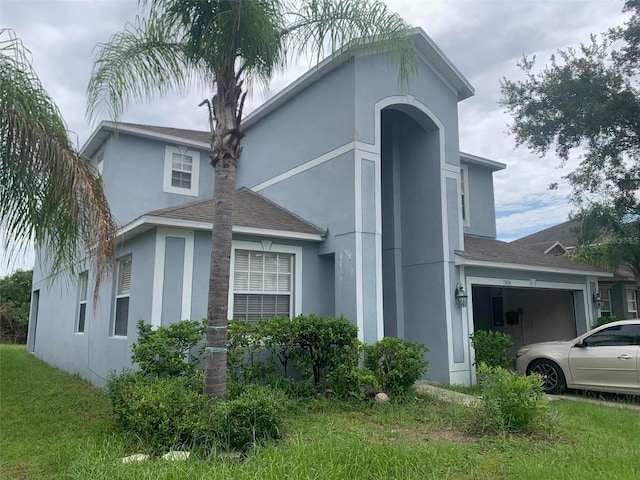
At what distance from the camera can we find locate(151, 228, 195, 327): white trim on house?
27.8 ft

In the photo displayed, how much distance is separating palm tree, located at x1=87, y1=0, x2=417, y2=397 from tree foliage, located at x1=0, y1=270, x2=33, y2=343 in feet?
83.5

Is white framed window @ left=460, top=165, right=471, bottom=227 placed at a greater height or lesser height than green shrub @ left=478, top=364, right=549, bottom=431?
greater

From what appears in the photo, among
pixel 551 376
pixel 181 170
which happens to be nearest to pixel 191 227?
pixel 181 170

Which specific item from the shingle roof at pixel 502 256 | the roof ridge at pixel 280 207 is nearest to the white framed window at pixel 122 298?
the roof ridge at pixel 280 207

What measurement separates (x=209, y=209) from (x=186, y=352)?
3169 mm

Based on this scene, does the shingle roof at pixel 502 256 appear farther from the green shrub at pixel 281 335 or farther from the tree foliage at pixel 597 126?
the green shrub at pixel 281 335

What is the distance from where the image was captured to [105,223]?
6121 millimetres

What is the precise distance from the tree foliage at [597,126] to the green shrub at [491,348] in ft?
20.7

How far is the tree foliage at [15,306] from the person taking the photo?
87.6 feet

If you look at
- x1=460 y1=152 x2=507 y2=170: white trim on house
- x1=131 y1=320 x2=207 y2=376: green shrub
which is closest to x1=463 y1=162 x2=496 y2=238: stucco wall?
x1=460 y1=152 x2=507 y2=170: white trim on house

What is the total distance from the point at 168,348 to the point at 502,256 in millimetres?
9347

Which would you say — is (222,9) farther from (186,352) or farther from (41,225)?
(186,352)

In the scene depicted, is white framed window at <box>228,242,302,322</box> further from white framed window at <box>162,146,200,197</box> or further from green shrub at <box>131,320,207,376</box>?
white framed window at <box>162,146,200,197</box>

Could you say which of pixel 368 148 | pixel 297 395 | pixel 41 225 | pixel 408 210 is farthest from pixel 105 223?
pixel 408 210
